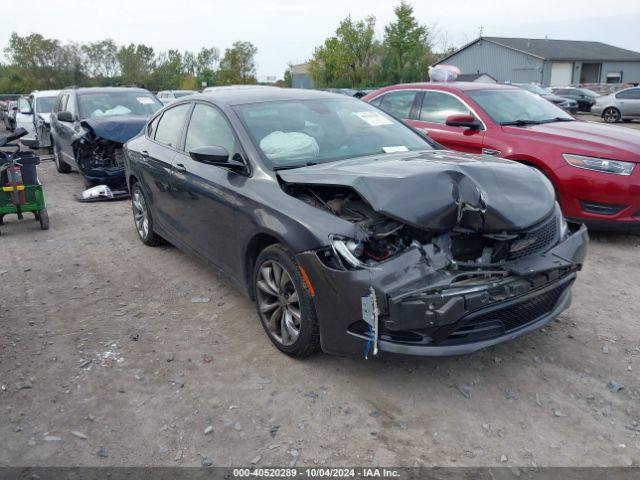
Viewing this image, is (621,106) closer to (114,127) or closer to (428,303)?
(114,127)

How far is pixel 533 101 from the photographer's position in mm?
7164

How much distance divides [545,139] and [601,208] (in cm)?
95

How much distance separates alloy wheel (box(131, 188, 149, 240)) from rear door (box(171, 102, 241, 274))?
124cm

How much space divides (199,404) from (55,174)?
977 centimetres

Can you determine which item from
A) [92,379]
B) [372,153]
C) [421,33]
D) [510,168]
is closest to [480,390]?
[510,168]

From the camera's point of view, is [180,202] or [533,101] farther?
[533,101]

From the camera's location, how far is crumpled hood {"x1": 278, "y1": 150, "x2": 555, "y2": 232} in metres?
3.06

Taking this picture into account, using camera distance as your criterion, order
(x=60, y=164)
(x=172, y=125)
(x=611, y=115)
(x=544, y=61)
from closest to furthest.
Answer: (x=172, y=125) → (x=60, y=164) → (x=611, y=115) → (x=544, y=61)

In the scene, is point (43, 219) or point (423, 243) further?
point (43, 219)

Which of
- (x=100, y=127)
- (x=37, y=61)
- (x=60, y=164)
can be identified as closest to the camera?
(x=100, y=127)

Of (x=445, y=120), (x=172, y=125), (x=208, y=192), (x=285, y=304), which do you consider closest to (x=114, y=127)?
(x=172, y=125)

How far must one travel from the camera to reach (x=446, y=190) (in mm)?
3143

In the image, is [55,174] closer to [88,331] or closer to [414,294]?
[88,331]

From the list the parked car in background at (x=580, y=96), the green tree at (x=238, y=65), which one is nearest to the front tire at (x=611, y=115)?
the parked car in background at (x=580, y=96)
